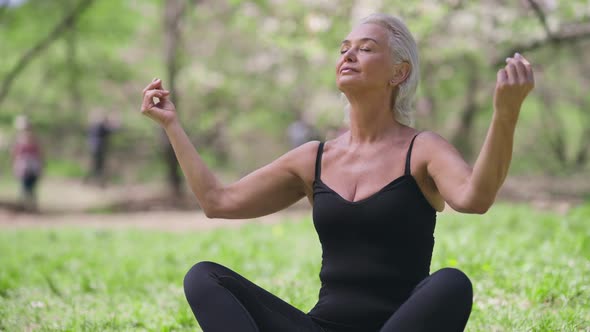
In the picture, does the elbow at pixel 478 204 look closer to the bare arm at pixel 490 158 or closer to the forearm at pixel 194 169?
the bare arm at pixel 490 158

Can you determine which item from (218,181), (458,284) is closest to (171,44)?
(218,181)

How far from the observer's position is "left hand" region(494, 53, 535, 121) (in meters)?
2.19

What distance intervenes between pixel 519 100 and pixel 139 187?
22997mm

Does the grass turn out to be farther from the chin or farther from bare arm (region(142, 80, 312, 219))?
the chin

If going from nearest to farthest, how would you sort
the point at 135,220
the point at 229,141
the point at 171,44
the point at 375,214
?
the point at 375,214, the point at 135,220, the point at 171,44, the point at 229,141

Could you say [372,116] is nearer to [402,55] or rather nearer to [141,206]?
[402,55]

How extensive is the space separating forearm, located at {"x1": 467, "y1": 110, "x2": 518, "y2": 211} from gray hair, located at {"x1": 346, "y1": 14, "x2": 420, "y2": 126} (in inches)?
23.6

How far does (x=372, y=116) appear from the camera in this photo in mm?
2842

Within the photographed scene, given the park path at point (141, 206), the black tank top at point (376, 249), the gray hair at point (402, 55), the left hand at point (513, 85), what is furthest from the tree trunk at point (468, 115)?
the left hand at point (513, 85)

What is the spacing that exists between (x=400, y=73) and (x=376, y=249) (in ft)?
2.39

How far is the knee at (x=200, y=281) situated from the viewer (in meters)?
2.64

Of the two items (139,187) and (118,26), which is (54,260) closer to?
(118,26)

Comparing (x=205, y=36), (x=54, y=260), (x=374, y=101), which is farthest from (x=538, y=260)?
(x=205, y=36)

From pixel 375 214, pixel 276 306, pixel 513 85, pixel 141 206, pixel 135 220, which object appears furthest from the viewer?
pixel 141 206
